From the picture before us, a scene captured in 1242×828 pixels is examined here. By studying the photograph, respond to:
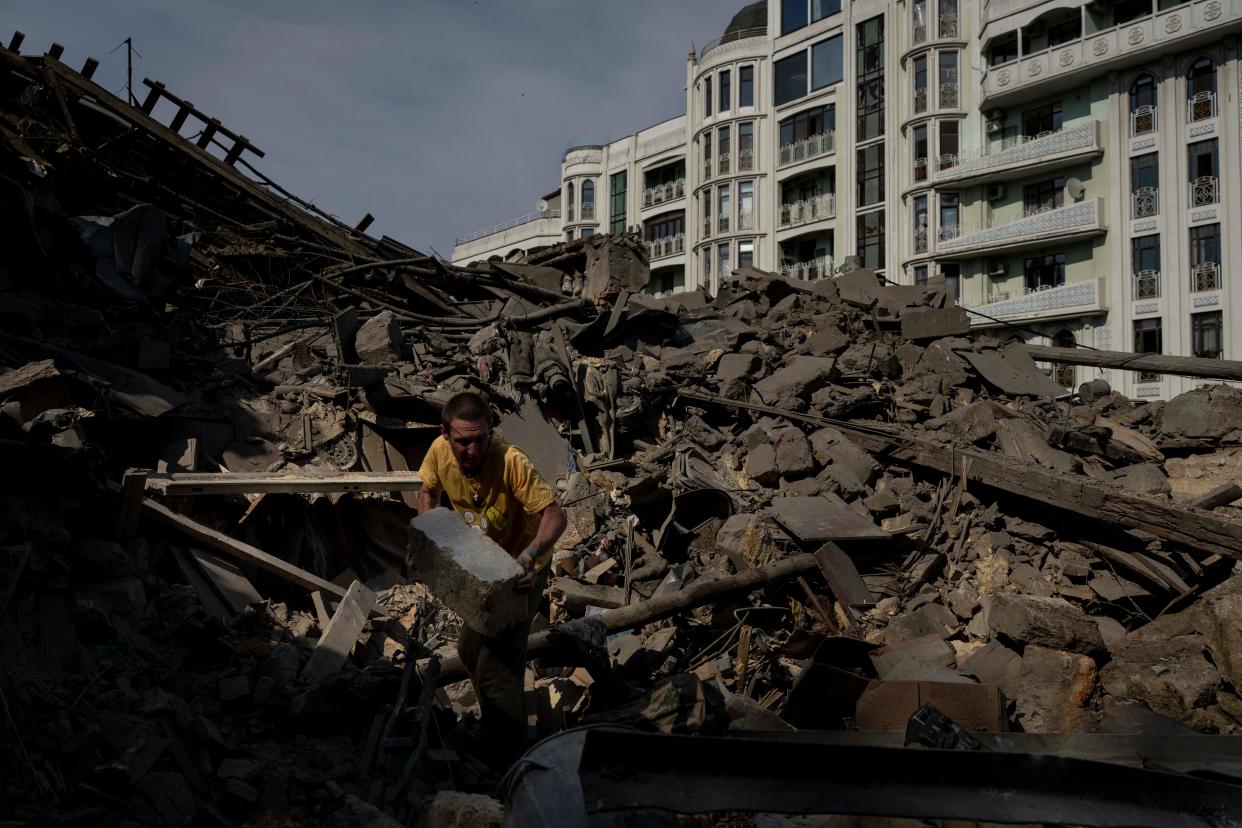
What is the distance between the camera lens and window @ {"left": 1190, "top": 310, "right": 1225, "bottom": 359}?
24.3 meters

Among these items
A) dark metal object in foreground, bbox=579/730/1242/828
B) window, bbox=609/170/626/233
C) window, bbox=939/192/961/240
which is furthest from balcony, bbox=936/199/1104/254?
dark metal object in foreground, bbox=579/730/1242/828

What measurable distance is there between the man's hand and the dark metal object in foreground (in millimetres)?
1481

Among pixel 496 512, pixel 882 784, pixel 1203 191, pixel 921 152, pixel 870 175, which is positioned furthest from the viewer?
pixel 870 175

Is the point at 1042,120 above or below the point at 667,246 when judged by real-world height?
above

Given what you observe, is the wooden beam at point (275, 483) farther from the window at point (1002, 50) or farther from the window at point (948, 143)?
the window at point (1002, 50)

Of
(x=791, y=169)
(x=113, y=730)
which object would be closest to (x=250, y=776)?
(x=113, y=730)

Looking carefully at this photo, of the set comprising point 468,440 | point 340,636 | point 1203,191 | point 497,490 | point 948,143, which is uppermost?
point 948,143

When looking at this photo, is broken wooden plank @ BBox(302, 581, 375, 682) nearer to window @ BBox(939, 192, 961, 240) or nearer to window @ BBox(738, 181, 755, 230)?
window @ BBox(939, 192, 961, 240)

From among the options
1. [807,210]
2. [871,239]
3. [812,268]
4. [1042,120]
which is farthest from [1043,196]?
[807,210]

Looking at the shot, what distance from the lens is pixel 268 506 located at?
7.21 m

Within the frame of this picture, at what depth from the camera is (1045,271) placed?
28484 millimetres

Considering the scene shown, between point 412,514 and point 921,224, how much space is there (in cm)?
2737

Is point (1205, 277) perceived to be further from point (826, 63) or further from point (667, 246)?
point (667, 246)

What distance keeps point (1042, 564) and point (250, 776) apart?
6595mm
